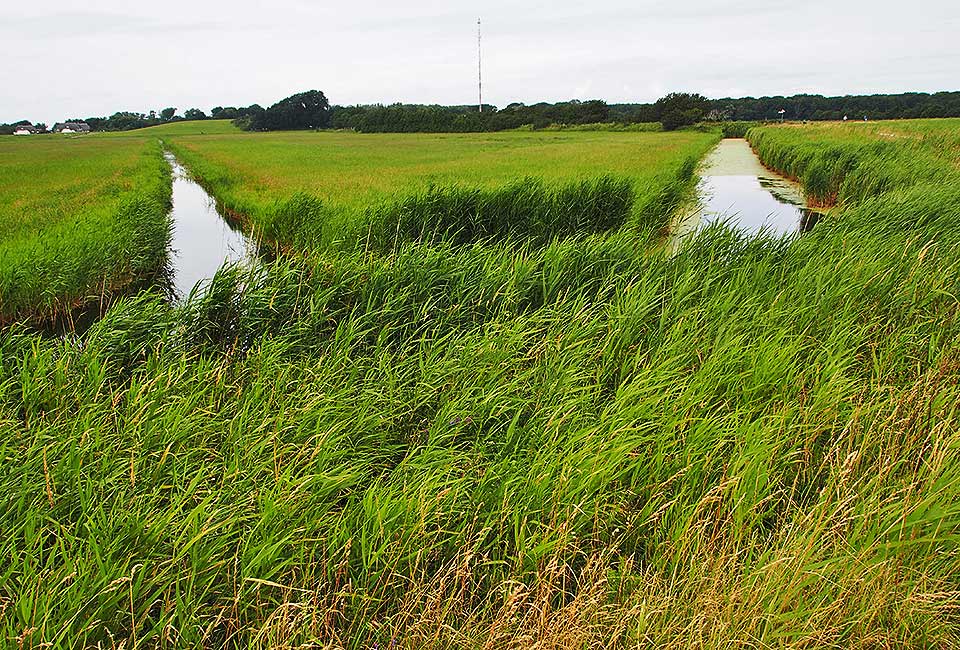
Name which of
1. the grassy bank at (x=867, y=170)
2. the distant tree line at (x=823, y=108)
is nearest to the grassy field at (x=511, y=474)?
the grassy bank at (x=867, y=170)

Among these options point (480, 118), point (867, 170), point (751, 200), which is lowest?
point (751, 200)

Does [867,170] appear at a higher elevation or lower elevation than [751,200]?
higher

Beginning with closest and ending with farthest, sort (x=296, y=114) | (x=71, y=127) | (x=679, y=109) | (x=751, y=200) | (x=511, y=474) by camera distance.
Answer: (x=511, y=474) < (x=751, y=200) < (x=679, y=109) < (x=296, y=114) < (x=71, y=127)

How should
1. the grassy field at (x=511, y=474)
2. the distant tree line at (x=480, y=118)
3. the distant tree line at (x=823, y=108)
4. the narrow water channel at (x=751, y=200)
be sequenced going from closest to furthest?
1. the grassy field at (x=511, y=474)
2. the narrow water channel at (x=751, y=200)
3. the distant tree line at (x=480, y=118)
4. the distant tree line at (x=823, y=108)

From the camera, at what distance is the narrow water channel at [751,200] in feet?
44.8

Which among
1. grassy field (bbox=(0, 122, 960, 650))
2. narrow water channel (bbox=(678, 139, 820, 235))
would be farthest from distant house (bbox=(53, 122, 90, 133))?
grassy field (bbox=(0, 122, 960, 650))

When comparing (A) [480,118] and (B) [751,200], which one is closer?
(B) [751,200]

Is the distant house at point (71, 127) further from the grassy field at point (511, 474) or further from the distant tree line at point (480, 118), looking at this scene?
the grassy field at point (511, 474)

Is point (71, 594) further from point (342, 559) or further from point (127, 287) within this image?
point (127, 287)

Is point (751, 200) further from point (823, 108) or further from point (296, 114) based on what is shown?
point (823, 108)

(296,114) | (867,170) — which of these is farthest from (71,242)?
(296,114)

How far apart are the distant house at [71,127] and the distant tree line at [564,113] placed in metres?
2.20

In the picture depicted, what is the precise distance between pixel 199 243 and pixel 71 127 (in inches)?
4059

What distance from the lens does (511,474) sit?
3.21 m
